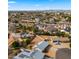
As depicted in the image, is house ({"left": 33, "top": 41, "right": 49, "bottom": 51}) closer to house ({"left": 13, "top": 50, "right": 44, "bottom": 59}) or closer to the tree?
house ({"left": 13, "top": 50, "right": 44, "bottom": 59})

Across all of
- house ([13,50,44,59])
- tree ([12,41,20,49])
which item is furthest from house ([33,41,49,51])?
tree ([12,41,20,49])

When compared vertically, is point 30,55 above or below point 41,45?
below

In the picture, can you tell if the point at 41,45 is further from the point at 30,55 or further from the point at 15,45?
the point at 15,45

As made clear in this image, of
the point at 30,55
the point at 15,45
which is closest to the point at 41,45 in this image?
the point at 30,55

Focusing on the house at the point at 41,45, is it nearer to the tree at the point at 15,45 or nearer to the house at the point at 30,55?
the house at the point at 30,55

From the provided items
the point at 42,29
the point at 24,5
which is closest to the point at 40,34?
the point at 42,29

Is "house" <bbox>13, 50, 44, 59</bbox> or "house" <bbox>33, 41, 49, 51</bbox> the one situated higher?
"house" <bbox>33, 41, 49, 51</bbox>
